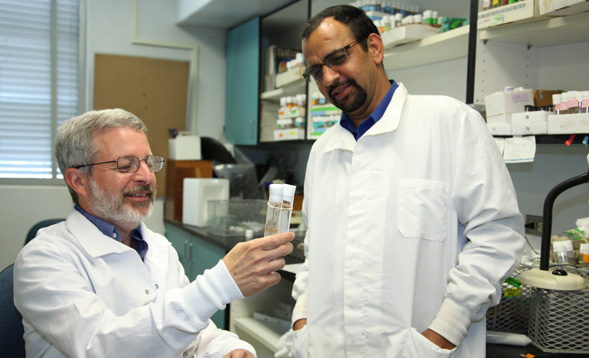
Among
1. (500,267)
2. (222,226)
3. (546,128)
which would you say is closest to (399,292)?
(500,267)

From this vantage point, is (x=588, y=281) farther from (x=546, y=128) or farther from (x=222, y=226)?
(x=222, y=226)

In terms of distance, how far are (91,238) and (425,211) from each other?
0.95 metres

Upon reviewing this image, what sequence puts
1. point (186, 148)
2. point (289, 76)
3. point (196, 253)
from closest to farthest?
1. point (289, 76)
2. point (196, 253)
3. point (186, 148)

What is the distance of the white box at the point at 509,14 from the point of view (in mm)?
1580

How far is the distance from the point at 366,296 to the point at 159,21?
135 inches

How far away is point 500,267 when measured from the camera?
1245 millimetres

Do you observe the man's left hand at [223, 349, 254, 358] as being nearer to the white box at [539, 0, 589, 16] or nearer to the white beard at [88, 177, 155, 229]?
the white beard at [88, 177, 155, 229]

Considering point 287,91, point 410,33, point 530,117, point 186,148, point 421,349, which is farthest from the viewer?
point 186,148

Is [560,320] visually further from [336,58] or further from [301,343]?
[336,58]

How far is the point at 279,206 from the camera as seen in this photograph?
1016 millimetres

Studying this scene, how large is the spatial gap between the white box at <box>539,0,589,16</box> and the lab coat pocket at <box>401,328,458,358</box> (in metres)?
1.06

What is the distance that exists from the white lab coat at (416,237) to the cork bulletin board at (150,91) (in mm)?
2800

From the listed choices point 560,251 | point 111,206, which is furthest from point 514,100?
point 111,206

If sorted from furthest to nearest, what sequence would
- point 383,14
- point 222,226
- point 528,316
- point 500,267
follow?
point 222,226, point 383,14, point 528,316, point 500,267
